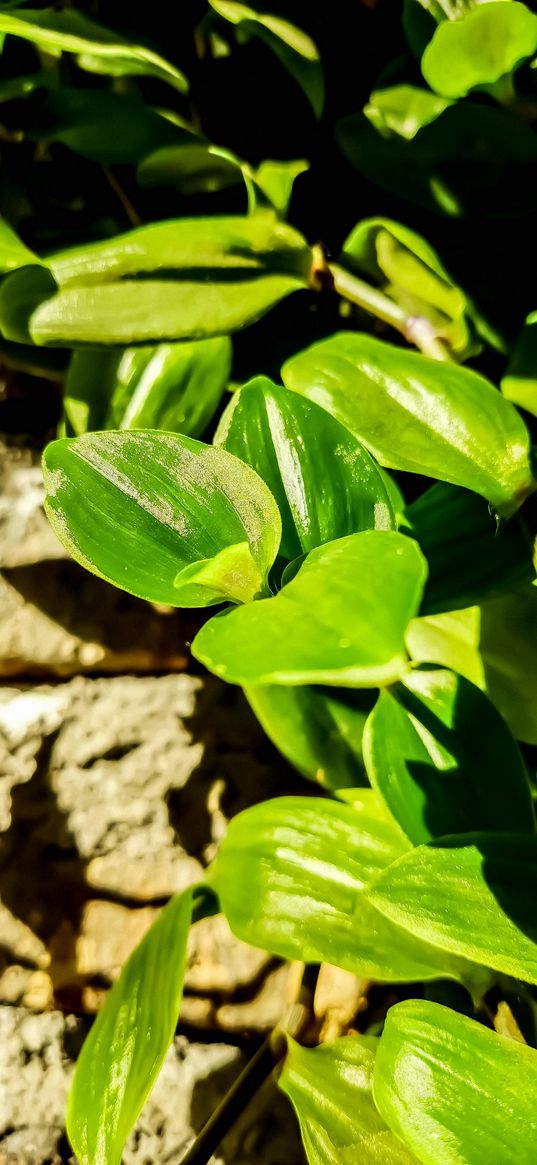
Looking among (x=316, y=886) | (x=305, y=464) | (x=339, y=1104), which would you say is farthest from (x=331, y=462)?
(x=339, y=1104)

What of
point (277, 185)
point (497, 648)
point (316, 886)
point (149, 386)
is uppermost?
point (277, 185)

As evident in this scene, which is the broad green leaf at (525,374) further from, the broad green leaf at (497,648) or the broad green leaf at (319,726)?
the broad green leaf at (319,726)

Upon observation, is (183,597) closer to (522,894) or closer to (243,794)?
(522,894)

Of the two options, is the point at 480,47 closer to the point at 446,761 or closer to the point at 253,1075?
the point at 446,761

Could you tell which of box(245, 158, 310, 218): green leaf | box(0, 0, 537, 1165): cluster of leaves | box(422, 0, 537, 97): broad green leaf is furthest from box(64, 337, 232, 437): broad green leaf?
box(422, 0, 537, 97): broad green leaf

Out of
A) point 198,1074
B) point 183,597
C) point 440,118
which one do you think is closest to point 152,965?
point 198,1074
